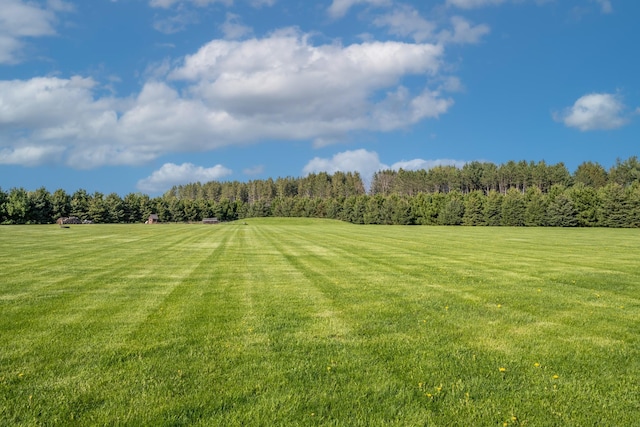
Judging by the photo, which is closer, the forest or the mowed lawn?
the mowed lawn

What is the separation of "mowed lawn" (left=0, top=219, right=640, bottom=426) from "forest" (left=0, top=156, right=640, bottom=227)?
78.1m

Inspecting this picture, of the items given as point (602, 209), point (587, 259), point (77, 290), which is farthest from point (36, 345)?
point (602, 209)

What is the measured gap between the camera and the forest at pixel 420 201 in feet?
262

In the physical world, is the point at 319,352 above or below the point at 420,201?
below

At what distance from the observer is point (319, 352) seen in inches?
268

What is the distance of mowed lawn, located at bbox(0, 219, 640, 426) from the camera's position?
488 cm

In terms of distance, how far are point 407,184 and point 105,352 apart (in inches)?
6023

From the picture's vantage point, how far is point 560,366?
6234 mm

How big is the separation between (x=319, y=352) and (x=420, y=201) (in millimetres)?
102706

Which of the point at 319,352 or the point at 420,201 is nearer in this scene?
the point at 319,352

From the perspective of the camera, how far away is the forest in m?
79.8

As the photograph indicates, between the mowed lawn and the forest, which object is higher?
the forest

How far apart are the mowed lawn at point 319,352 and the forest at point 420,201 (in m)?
78.1

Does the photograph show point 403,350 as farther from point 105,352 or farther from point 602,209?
point 602,209
